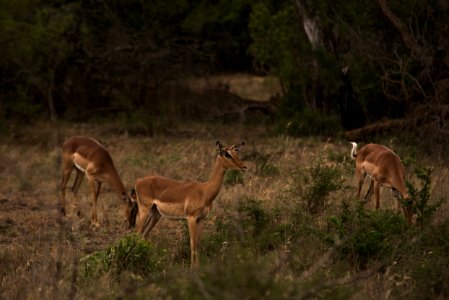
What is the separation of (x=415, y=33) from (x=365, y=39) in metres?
1.03

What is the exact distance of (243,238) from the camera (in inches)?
244

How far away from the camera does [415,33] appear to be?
55.1 feet

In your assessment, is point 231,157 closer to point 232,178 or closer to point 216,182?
point 216,182

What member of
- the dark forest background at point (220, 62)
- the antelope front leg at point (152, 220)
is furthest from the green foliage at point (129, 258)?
the dark forest background at point (220, 62)

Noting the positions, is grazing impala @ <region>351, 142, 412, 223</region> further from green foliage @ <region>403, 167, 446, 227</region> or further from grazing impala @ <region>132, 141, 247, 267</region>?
grazing impala @ <region>132, 141, 247, 267</region>

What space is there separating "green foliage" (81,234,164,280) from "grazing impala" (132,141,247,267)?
0.56 metres

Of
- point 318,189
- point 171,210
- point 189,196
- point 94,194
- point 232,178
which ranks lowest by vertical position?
point 232,178

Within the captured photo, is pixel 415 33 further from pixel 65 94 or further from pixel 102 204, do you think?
pixel 65 94

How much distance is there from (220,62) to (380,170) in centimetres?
1727

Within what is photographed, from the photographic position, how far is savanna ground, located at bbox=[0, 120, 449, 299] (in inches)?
244

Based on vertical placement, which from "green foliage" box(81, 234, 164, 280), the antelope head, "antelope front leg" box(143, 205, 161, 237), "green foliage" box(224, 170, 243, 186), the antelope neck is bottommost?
"green foliage" box(224, 170, 243, 186)

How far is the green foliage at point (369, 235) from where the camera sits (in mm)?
8273

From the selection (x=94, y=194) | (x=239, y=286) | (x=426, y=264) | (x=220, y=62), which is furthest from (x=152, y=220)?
(x=220, y=62)

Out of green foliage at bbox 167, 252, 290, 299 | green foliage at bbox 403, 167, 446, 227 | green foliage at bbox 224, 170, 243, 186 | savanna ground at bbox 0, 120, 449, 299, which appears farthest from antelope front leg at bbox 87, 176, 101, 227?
green foliage at bbox 167, 252, 290, 299
